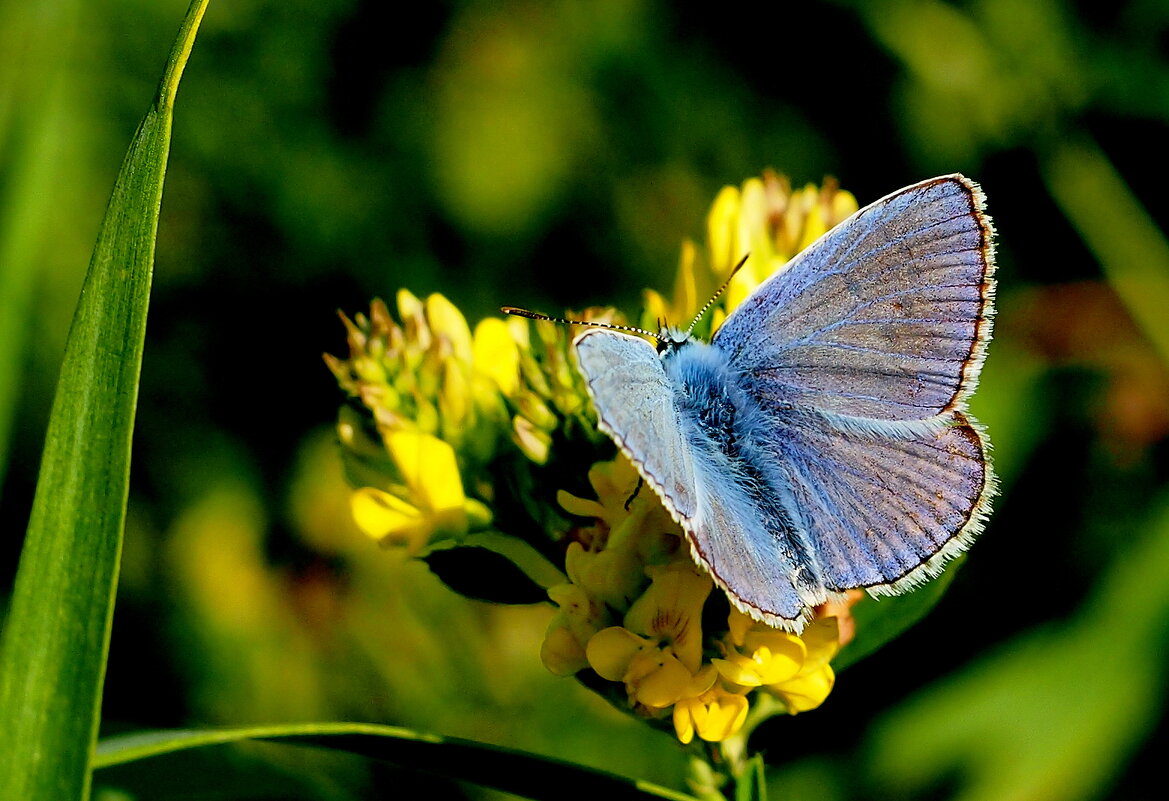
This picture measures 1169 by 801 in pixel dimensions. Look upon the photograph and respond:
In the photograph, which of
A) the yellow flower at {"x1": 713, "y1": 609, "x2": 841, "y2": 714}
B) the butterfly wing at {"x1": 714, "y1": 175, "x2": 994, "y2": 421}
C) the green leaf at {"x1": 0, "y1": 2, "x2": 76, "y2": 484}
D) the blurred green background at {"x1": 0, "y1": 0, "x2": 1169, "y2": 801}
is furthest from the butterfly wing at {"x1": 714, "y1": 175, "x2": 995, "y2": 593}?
the green leaf at {"x1": 0, "y1": 2, "x2": 76, "y2": 484}

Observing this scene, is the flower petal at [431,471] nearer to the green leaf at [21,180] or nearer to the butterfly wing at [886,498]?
the butterfly wing at [886,498]

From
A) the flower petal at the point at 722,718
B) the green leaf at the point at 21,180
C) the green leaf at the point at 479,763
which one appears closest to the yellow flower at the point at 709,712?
the flower petal at the point at 722,718

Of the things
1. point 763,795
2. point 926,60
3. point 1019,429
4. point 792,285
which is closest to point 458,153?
point 926,60

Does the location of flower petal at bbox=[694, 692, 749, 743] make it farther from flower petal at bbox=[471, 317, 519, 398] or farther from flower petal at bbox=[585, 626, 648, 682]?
flower petal at bbox=[471, 317, 519, 398]

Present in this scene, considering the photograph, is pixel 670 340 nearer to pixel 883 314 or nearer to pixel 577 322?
pixel 577 322

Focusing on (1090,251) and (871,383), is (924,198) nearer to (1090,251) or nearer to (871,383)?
(871,383)

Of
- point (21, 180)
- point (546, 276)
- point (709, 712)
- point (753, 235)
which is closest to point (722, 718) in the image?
point (709, 712)
